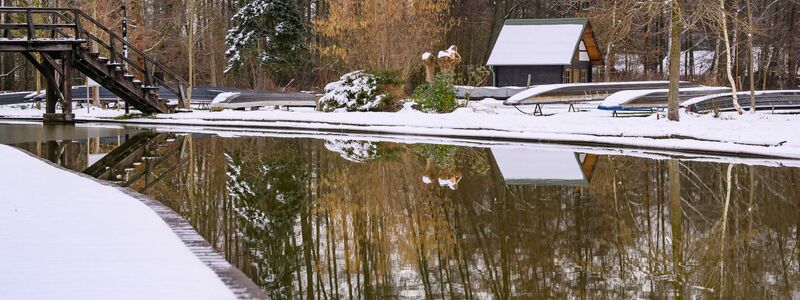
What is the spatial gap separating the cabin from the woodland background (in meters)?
1.53

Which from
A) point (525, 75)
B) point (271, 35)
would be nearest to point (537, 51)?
point (525, 75)

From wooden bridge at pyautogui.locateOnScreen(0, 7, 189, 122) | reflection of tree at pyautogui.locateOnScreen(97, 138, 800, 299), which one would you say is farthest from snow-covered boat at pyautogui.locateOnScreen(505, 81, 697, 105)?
reflection of tree at pyautogui.locateOnScreen(97, 138, 800, 299)

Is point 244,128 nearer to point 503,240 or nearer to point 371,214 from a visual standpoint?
point 371,214

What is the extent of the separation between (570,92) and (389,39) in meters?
7.26

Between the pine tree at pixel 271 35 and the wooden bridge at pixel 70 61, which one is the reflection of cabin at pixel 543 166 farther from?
the pine tree at pixel 271 35

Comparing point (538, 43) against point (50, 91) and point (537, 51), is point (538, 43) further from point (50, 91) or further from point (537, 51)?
point (50, 91)

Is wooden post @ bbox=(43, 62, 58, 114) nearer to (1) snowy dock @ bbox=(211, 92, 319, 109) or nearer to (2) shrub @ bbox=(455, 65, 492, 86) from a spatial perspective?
(1) snowy dock @ bbox=(211, 92, 319, 109)

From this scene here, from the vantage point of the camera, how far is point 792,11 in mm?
51406

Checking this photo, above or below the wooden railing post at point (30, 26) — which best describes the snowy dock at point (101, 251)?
below

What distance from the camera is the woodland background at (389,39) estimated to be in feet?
131

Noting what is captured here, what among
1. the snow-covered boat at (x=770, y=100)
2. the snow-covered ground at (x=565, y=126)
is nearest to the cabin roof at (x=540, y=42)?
the snow-covered ground at (x=565, y=126)

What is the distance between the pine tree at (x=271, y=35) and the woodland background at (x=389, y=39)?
16 cm

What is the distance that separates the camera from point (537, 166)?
1812 centimetres

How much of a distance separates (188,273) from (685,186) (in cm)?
922
